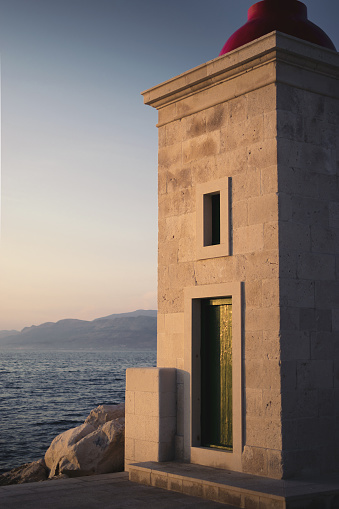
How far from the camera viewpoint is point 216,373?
33.3ft

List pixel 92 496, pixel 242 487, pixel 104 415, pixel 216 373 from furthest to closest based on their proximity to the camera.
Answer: pixel 104 415 < pixel 216 373 < pixel 92 496 < pixel 242 487

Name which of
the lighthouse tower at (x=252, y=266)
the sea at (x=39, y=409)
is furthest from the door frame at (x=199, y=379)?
the sea at (x=39, y=409)

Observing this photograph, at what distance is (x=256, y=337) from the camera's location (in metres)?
9.27

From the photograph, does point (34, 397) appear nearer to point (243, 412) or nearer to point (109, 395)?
point (109, 395)

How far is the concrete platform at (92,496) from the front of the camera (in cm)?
834

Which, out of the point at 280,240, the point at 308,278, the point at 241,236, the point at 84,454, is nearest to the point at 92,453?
the point at 84,454

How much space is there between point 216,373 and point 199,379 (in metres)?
0.34

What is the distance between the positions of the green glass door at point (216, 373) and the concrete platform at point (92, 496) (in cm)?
133

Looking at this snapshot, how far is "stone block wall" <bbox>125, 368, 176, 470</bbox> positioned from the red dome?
17.9 ft

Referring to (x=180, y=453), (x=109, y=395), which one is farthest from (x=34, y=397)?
(x=180, y=453)

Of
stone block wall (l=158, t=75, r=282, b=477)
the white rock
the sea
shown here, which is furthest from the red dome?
the sea

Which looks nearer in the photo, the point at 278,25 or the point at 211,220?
the point at 278,25

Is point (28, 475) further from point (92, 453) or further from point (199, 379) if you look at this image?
point (199, 379)

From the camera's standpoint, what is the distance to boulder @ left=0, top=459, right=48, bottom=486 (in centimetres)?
1302
